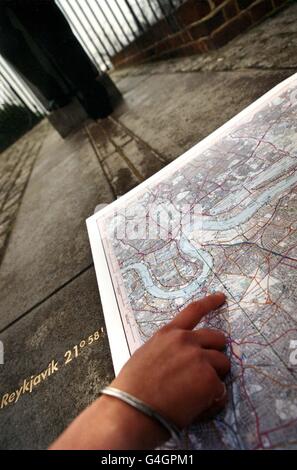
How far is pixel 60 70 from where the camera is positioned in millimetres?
2104

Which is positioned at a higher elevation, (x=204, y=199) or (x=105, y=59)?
(x=105, y=59)

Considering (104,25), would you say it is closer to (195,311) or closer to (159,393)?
(195,311)

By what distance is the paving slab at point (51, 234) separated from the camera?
96cm

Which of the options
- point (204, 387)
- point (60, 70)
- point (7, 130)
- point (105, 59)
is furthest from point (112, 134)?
point (7, 130)

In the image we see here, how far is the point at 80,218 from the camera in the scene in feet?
3.82

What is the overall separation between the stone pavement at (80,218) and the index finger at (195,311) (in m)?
0.19

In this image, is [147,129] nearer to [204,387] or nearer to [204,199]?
[204,199]

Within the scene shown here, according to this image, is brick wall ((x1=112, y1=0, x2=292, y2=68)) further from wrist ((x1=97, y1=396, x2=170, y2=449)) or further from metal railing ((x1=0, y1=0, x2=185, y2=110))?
wrist ((x1=97, y1=396, x2=170, y2=449))

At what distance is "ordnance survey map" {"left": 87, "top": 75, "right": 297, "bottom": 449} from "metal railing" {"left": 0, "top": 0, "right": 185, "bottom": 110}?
174cm

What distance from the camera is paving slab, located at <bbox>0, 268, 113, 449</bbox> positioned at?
1.87 feet

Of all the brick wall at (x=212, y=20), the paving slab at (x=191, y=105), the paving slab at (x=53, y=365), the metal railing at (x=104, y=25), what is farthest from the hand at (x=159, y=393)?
the metal railing at (x=104, y=25)

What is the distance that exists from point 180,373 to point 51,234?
0.95m
